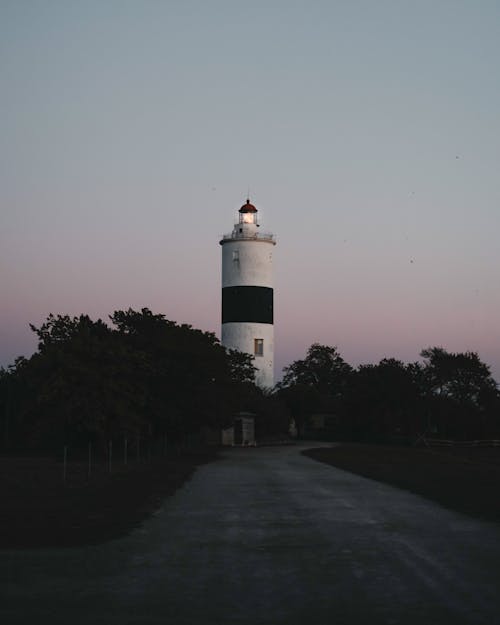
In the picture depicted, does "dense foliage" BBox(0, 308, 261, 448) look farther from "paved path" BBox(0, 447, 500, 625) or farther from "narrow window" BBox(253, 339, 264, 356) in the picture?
"paved path" BBox(0, 447, 500, 625)

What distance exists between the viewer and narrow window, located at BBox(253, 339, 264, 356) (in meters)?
92.0

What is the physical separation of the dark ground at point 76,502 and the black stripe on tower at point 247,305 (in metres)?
50.0

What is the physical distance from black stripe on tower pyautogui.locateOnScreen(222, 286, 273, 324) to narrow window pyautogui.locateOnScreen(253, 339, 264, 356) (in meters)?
2.03

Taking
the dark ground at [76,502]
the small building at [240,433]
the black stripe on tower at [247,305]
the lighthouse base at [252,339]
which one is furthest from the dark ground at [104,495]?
the black stripe on tower at [247,305]

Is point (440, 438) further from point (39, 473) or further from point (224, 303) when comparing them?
point (39, 473)

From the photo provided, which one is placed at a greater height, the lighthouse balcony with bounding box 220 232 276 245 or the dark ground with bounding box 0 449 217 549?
the lighthouse balcony with bounding box 220 232 276 245

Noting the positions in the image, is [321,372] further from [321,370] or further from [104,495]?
[104,495]

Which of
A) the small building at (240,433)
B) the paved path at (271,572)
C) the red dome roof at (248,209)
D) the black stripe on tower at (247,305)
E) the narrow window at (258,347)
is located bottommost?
the paved path at (271,572)

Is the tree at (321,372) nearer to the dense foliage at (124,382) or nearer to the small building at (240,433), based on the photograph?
the small building at (240,433)

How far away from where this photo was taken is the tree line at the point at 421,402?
328 feet

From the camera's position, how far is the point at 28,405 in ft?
166

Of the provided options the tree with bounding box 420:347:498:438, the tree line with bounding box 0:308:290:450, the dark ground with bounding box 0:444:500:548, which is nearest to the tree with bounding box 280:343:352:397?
the tree with bounding box 420:347:498:438

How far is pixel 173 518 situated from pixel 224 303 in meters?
73.7

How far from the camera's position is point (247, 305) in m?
91.7
